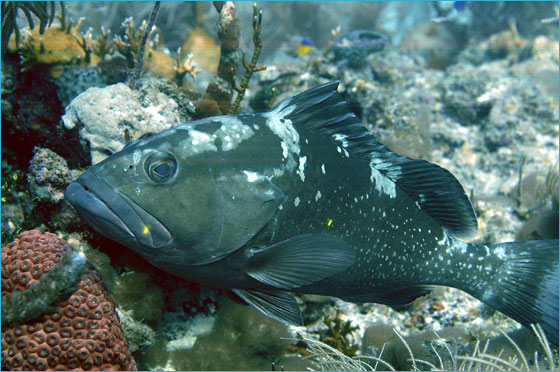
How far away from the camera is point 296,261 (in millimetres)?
2205

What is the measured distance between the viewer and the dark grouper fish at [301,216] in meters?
2.03

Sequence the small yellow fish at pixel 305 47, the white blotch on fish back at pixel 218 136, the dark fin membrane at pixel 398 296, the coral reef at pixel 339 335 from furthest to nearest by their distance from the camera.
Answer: the small yellow fish at pixel 305 47, the coral reef at pixel 339 335, the dark fin membrane at pixel 398 296, the white blotch on fish back at pixel 218 136

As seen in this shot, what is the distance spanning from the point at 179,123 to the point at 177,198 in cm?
165

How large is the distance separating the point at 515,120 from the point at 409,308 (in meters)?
4.74

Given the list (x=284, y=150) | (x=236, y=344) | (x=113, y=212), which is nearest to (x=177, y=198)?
(x=113, y=212)

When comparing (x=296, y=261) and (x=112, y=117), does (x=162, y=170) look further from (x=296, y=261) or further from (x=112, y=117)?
(x=112, y=117)

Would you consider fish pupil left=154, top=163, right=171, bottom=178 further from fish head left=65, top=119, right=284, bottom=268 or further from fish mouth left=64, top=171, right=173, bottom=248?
fish mouth left=64, top=171, right=173, bottom=248

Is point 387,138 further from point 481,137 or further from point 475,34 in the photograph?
point 475,34

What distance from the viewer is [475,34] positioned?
13.0m

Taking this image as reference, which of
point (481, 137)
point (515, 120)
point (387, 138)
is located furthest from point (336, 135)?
point (515, 120)

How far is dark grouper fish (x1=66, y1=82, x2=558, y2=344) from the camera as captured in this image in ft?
6.66

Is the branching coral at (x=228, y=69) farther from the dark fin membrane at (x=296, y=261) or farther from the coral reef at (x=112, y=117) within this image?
the dark fin membrane at (x=296, y=261)

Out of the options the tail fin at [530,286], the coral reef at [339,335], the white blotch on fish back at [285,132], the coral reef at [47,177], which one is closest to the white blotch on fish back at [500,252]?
the tail fin at [530,286]

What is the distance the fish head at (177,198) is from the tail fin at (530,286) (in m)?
2.09
